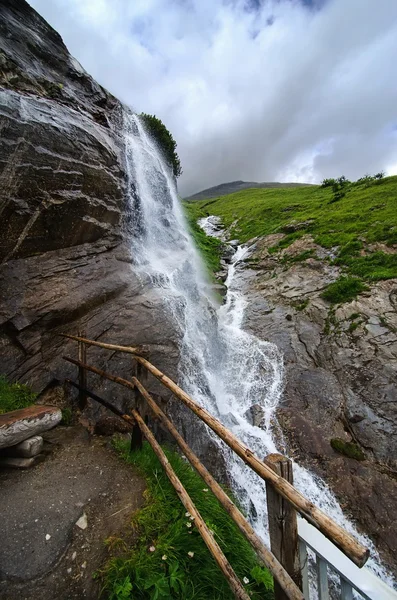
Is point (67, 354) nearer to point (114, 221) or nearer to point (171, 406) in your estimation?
point (171, 406)

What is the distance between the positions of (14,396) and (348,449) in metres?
8.85

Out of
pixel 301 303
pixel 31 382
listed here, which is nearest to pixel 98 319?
pixel 31 382

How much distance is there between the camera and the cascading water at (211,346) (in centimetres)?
745

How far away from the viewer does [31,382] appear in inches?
286

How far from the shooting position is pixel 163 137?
21719 millimetres

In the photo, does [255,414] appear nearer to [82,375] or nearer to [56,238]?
[82,375]

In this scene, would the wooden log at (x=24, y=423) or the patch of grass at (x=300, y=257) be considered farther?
the patch of grass at (x=300, y=257)

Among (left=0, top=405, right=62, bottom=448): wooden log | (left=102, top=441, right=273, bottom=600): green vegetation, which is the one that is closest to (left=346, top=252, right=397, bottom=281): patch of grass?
(left=102, top=441, right=273, bottom=600): green vegetation

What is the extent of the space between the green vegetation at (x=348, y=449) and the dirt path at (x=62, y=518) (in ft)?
21.1

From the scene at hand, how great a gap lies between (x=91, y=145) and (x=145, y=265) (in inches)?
198

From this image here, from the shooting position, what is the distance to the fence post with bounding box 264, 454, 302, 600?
215cm

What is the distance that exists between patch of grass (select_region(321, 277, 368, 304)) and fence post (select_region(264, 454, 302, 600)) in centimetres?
1265

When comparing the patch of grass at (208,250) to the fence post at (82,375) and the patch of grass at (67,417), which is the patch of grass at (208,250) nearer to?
the fence post at (82,375)

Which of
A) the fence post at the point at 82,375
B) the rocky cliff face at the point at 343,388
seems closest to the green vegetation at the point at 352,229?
the rocky cliff face at the point at 343,388
